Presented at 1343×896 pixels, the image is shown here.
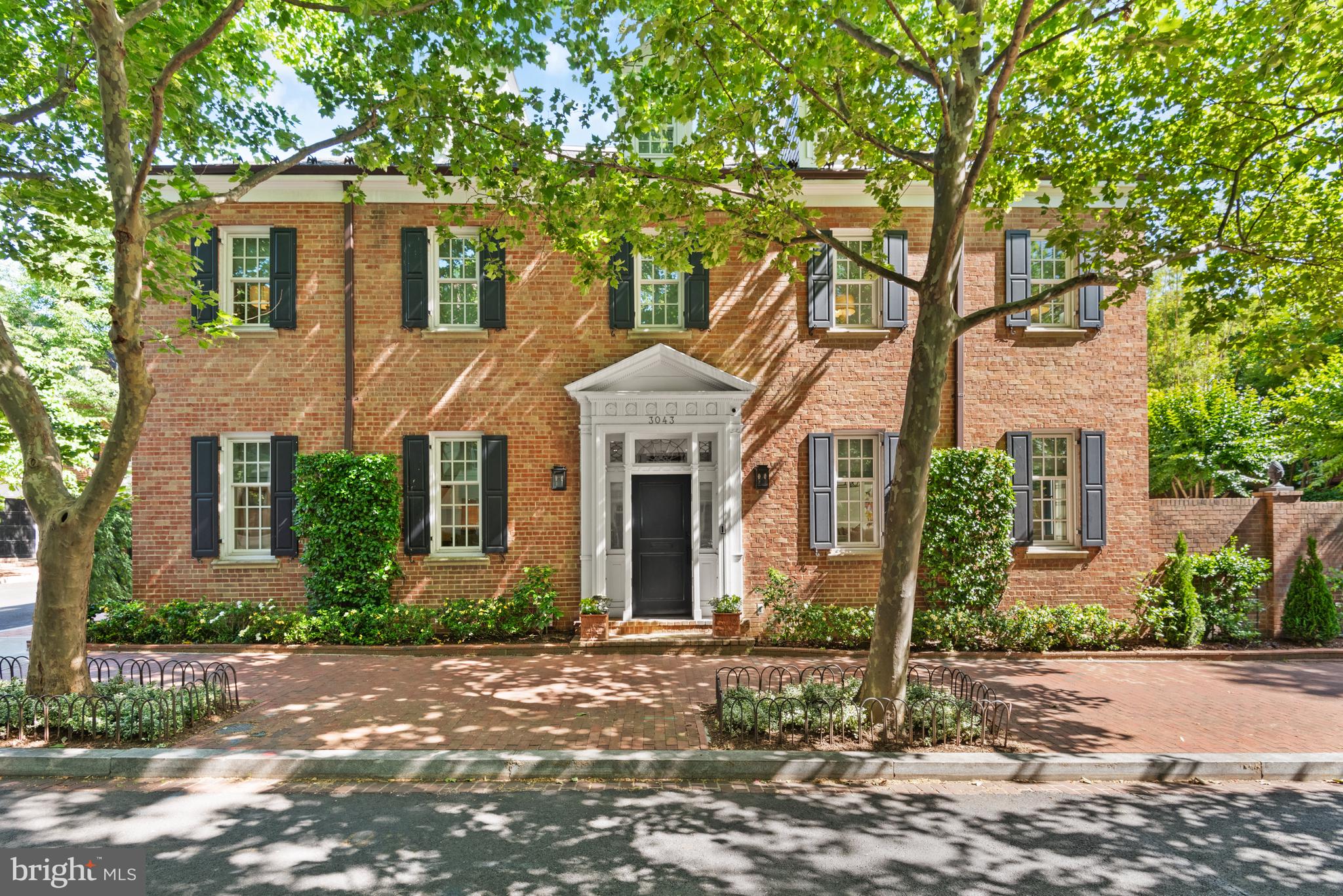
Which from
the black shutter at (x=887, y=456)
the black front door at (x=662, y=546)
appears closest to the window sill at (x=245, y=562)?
the black front door at (x=662, y=546)

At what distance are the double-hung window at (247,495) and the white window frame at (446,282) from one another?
3.35 meters

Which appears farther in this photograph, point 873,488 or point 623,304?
point 873,488

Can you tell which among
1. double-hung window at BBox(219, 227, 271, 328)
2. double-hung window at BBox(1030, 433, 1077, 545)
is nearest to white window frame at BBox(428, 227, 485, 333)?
double-hung window at BBox(219, 227, 271, 328)

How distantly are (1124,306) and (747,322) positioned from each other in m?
6.35

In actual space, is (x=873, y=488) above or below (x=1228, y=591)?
above

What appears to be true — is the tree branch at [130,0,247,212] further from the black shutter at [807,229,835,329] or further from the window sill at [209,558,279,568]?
the black shutter at [807,229,835,329]

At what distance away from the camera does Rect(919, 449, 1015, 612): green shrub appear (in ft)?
31.0

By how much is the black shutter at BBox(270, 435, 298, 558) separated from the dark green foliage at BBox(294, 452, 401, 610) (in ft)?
1.15

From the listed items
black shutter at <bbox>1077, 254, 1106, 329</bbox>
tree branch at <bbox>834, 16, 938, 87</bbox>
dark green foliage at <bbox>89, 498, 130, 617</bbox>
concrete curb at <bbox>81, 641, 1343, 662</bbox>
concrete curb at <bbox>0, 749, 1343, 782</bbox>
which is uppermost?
tree branch at <bbox>834, 16, 938, 87</bbox>

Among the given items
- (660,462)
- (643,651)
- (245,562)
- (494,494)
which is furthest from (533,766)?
(245,562)

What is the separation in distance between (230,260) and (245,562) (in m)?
4.94

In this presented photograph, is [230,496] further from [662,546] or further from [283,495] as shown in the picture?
[662,546]

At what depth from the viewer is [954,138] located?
568cm

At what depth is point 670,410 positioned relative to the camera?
9.74 m
